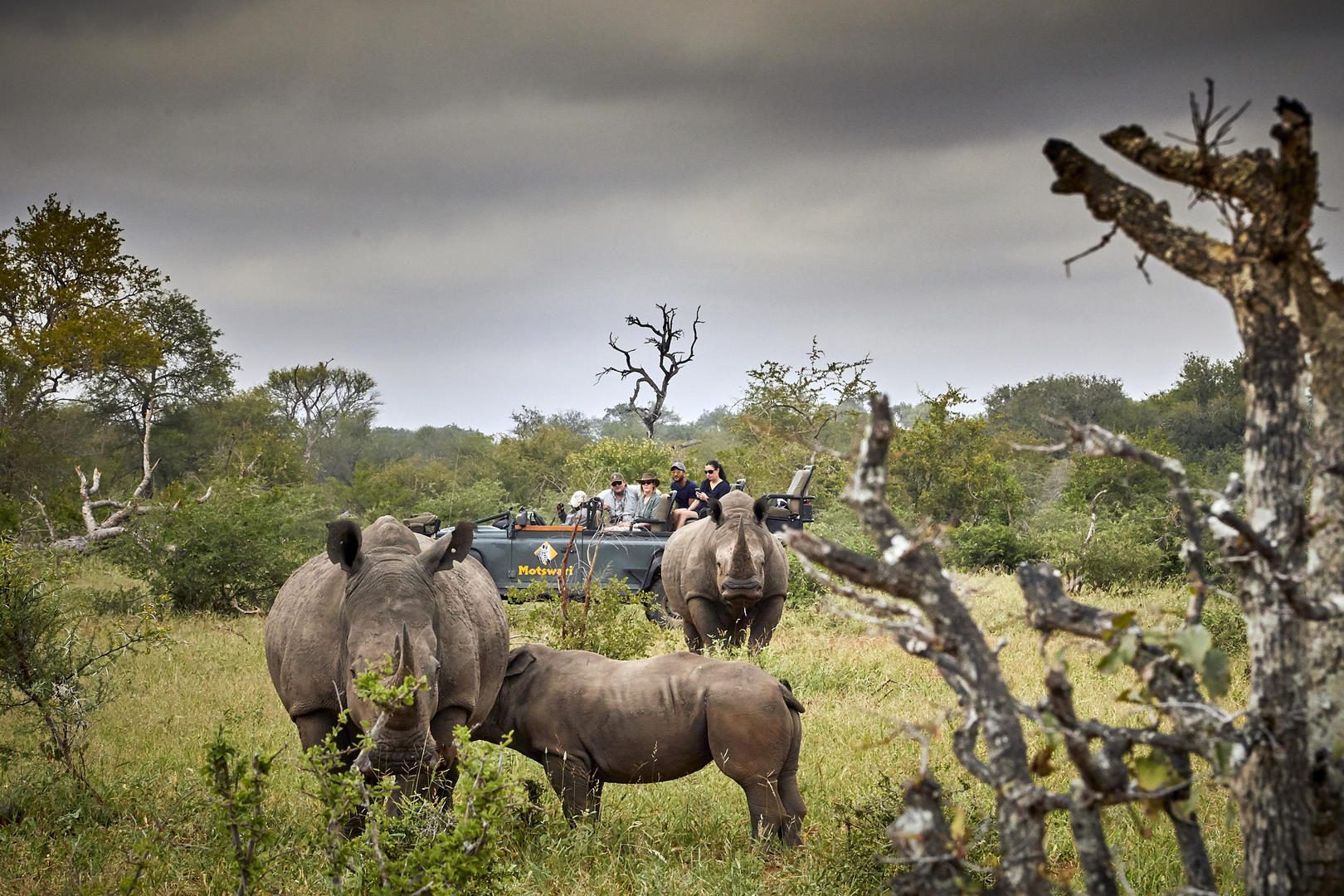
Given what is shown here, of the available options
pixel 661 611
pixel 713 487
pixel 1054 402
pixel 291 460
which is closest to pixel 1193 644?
pixel 713 487

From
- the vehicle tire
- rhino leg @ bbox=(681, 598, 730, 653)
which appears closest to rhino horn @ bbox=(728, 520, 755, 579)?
rhino leg @ bbox=(681, 598, 730, 653)

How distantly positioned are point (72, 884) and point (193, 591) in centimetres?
1159

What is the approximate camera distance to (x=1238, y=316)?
2514 mm

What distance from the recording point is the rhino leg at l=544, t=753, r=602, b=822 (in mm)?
6363

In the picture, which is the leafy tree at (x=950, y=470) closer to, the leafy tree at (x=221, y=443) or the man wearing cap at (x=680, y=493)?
the man wearing cap at (x=680, y=493)

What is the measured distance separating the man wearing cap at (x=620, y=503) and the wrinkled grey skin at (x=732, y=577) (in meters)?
4.36

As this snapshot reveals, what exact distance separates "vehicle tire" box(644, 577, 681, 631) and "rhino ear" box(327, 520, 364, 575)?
8.22m

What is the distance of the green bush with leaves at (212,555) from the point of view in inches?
640

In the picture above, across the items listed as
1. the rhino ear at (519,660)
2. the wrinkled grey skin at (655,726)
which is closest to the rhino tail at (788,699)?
the wrinkled grey skin at (655,726)

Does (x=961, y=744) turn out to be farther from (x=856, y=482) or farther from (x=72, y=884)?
(x=72, y=884)

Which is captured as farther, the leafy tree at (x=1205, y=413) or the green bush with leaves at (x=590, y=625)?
the leafy tree at (x=1205, y=413)

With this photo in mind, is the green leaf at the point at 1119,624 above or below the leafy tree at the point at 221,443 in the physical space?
below

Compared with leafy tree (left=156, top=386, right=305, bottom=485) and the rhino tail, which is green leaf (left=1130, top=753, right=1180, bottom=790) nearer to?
the rhino tail

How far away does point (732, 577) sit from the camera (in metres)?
10.8
